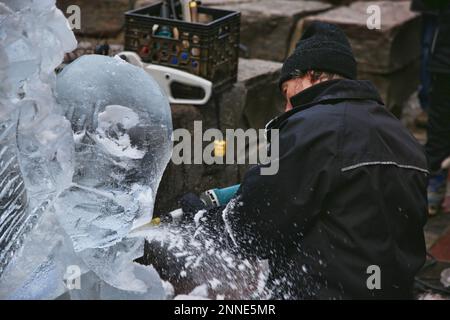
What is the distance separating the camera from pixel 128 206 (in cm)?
213

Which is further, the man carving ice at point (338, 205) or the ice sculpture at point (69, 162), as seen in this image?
the man carving ice at point (338, 205)

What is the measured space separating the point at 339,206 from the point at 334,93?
1.22 ft

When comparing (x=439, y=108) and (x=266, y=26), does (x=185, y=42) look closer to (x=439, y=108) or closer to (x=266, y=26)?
(x=439, y=108)

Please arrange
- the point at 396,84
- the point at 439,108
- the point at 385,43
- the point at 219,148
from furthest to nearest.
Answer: the point at 396,84 < the point at 385,43 < the point at 439,108 < the point at 219,148

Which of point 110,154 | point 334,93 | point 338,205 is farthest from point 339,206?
point 110,154

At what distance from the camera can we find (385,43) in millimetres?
5625

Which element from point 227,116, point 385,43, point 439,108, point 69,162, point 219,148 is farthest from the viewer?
point 385,43

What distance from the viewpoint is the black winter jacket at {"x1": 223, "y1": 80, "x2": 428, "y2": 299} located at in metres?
2.26

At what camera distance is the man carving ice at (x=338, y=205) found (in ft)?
7.41

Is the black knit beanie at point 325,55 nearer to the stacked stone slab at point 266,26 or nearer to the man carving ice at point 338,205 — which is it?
the man carving ice at point 338,205

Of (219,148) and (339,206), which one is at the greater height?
(339,206)

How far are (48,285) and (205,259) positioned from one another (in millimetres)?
543

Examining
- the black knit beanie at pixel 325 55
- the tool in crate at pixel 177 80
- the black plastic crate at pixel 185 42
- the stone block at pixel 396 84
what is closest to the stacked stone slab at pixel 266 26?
the stone block at pixel 396 84

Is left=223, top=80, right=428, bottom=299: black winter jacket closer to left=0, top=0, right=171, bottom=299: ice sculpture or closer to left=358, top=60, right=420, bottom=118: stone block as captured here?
left=0, top=0, right=171, bottom=299: ice sculpture
